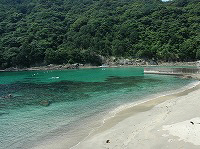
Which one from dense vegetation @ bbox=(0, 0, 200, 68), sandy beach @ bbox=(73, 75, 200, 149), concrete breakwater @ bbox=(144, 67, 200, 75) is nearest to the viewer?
sandy beach @ bbox=(73, 75, 200, 149)

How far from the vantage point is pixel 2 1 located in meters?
177

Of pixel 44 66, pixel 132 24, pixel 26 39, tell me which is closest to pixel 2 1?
pixel 26 39

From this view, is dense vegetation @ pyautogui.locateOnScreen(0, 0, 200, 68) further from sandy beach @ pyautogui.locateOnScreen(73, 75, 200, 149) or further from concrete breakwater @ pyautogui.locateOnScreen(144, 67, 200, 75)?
sandy beach @ pyautogui.locateOnScreen(73, 75, 200, 149)

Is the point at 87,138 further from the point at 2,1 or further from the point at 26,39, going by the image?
the point at 2,1

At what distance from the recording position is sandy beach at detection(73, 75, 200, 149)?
36.7ft

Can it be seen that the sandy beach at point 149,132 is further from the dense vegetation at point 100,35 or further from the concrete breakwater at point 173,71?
the dense vegetation at point 100,35

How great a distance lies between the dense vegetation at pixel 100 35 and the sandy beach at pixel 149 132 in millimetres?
88665

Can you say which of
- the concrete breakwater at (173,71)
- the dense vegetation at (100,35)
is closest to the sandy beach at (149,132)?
the concrete breakwater at (173,71)

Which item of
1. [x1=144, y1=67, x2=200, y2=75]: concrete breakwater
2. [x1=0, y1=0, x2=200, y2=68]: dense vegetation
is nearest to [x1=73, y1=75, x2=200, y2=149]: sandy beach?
[x1=144, y1=67, x2=200, y2=75]: concrete breakwater

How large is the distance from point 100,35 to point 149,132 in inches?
4486

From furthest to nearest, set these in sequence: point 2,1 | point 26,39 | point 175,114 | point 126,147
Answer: point 2,1
point 26,39
point 175,114
point 126,147

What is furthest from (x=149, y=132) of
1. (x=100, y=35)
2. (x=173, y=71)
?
(x=100, y=35)

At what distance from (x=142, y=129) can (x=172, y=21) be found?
11832cm

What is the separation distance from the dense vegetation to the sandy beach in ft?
291
